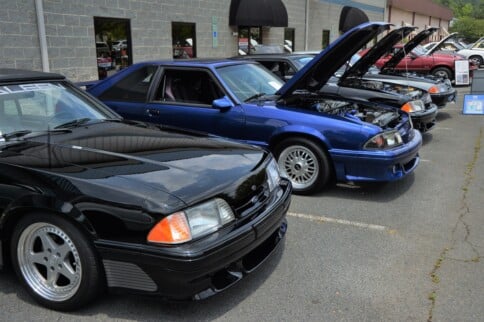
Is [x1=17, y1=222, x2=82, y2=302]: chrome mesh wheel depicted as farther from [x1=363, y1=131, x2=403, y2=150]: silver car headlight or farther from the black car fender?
[x1=363, y1=131, x2=403, y2=150]: silver car headlight

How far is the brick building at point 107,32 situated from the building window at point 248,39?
1.5 inches

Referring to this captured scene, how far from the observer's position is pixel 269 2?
16219 millimetres

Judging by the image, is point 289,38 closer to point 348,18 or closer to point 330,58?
point 348,18

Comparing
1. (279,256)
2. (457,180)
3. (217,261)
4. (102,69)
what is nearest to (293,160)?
(279,256)

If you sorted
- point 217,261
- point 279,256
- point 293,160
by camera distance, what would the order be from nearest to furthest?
point 217,261 → point 279,256 → point 293,160

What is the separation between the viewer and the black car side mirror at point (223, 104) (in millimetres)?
5027

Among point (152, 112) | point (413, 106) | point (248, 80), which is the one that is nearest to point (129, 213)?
A: point (152, 112)

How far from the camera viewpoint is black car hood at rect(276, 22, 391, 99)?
5.40 metres

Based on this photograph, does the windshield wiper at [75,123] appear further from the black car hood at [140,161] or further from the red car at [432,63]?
the red car at [432,63]

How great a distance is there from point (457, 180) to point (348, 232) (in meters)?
2.30

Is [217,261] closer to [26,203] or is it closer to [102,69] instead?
[26,203]

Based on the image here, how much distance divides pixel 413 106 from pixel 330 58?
221 centimetres

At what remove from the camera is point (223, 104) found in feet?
16.5

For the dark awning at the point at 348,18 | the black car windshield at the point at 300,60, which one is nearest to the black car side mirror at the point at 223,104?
the black car windshield at the point at 300,60
